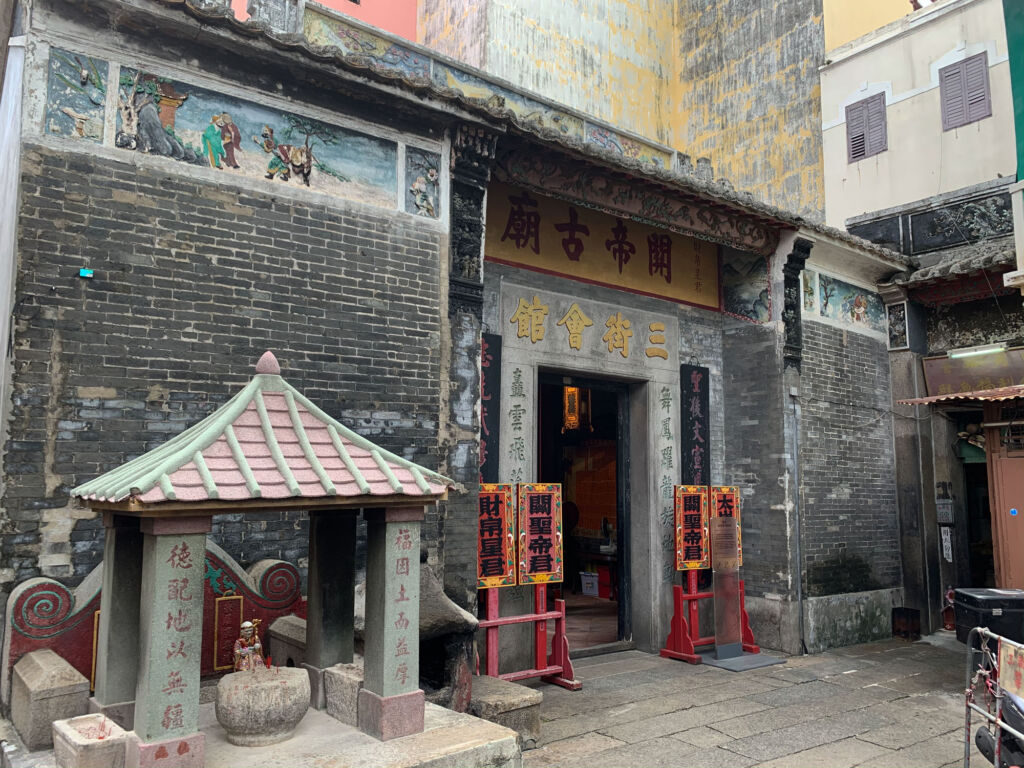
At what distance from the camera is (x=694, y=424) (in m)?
9.46

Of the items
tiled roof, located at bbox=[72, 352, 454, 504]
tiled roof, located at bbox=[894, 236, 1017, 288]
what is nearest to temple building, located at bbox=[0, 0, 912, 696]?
tiled roof, located at bbox=[894, 236, 1017, 288]

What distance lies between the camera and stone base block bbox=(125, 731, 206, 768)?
3330mm

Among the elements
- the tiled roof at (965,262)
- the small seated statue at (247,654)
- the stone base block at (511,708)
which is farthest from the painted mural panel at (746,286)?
the small seated statue at (247,654)

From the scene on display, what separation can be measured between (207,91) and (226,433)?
2.80m

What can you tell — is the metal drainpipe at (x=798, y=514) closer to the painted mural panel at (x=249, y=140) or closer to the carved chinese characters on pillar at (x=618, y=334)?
the carved chinese characters on pillar at (x=618, y=334)

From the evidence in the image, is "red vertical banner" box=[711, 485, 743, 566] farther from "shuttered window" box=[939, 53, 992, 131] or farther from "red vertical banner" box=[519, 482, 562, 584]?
"shuttered window" box=[939, 53, 992, 131]

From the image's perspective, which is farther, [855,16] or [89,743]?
[855,16]

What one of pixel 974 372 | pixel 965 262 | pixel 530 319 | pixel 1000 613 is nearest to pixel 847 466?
pixel 974 372

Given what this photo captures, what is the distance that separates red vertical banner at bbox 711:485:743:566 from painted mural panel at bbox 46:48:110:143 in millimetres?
6986

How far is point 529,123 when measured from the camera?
6.62m

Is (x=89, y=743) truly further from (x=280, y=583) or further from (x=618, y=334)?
(x=618, y=334)

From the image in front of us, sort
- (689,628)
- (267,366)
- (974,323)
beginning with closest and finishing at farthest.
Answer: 1. (267,366)
2. (689,628)
3. (974,323)

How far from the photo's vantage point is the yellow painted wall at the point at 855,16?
495 inches

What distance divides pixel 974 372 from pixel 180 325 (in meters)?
10.1
